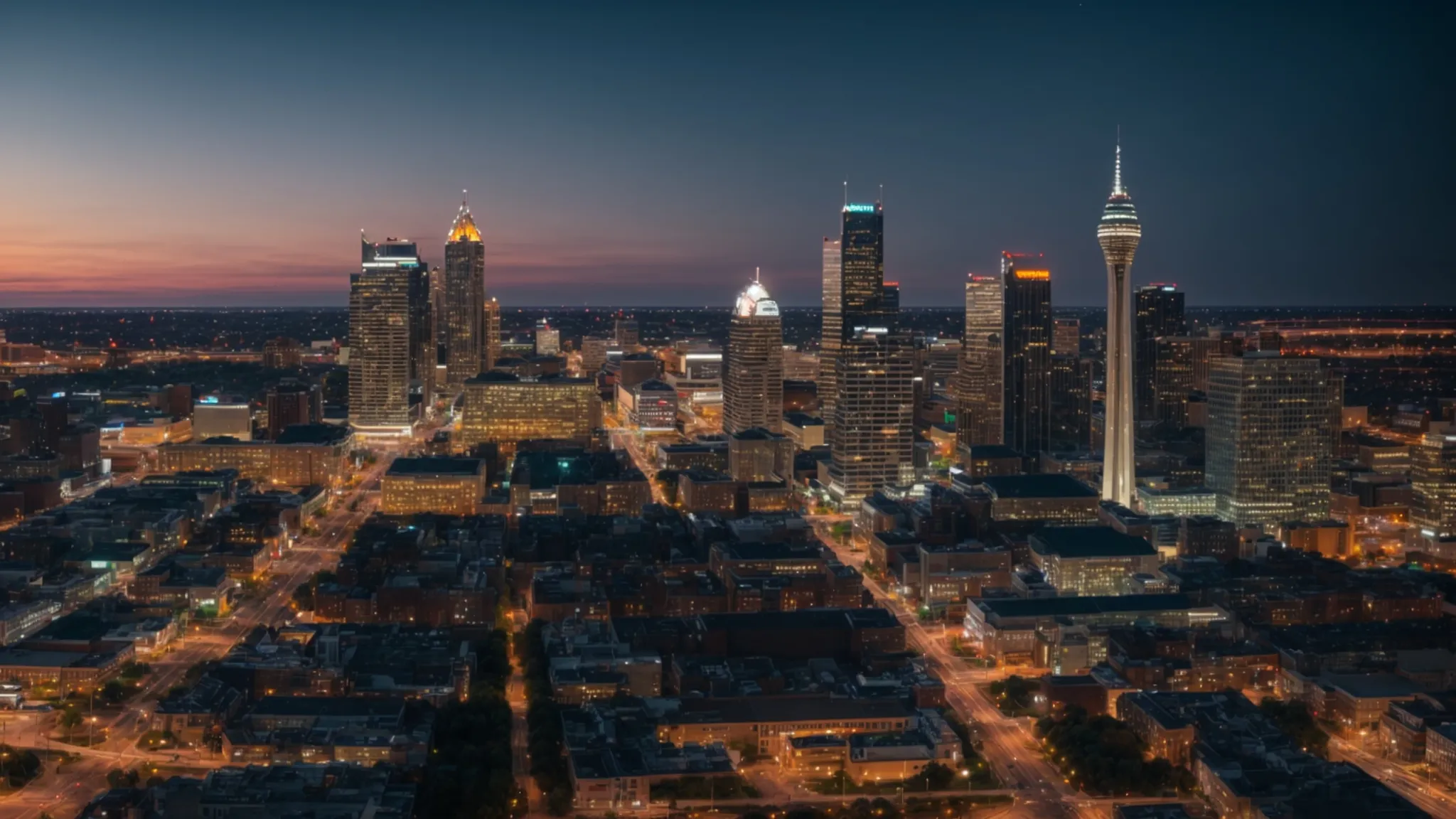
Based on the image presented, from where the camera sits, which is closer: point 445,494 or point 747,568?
point 747,568

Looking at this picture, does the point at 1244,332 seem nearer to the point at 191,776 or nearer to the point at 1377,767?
the point at 1377,767

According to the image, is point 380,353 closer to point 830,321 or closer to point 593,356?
point 830,321

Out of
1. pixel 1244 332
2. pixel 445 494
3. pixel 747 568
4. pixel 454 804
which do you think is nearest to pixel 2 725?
pixel 454 804

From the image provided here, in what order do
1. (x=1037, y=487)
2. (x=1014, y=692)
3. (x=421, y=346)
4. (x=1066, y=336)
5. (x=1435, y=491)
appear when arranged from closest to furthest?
1. (x=1014, y=692)
2. (x=1435, y=491)
3. (x=1037, y=487)
4. (x=421, y=346)
5. (x=1066, y=336)

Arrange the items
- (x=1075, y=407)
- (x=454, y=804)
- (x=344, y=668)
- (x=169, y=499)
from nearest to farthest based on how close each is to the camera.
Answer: (x=454, y=804) → (x=344, y=668) → (x=169, y=499) → (x=1075, y=407)

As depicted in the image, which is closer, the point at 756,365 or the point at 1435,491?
the point at 1435,491

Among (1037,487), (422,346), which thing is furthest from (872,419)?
(422,346)

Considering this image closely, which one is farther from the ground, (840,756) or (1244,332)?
(1244,332)

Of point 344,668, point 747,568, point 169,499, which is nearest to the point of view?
point 344,668
